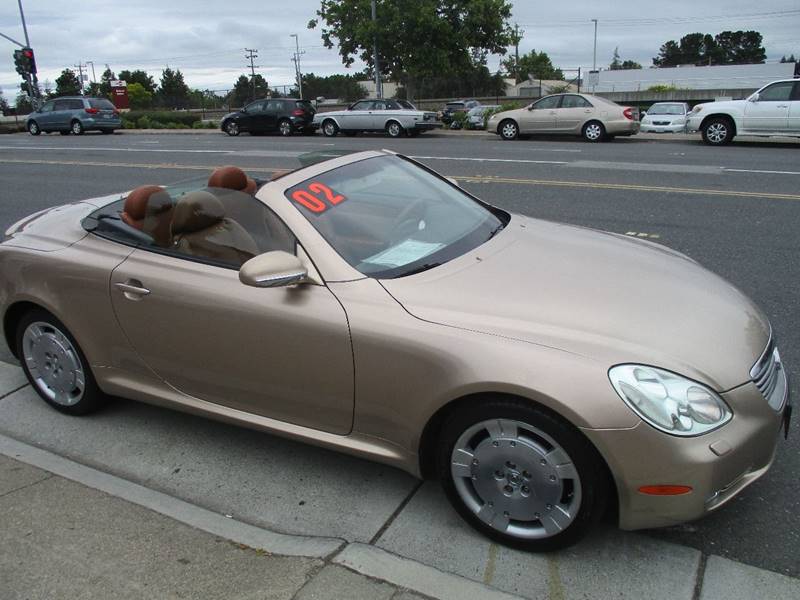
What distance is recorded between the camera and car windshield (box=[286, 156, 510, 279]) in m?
3.09

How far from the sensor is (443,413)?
2.67 metres

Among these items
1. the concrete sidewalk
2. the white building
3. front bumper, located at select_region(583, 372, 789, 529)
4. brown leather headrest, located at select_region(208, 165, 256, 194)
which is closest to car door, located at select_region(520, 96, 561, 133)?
brown leather headrest, located at select_region(208, 165, 256, 194)

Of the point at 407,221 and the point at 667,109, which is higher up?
the point at 407,221

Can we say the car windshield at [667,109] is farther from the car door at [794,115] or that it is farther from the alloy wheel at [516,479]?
the alloy wheel at [516,479]

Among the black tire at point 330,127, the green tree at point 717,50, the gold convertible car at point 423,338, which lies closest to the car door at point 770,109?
the black tire at point 330,127

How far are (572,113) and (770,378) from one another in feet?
58.6

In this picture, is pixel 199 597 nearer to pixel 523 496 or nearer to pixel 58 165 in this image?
pixel 523 496

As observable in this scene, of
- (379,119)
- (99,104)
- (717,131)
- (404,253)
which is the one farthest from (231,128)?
(404,253)

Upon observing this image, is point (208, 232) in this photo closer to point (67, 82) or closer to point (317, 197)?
point (317, 197)

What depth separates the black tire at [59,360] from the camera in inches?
147

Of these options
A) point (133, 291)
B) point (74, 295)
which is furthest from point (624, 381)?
point (74, 295)

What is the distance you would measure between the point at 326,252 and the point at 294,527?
1.14 metres

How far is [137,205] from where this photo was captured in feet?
12.1

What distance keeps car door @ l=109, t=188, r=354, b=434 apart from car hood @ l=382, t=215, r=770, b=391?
39cm
